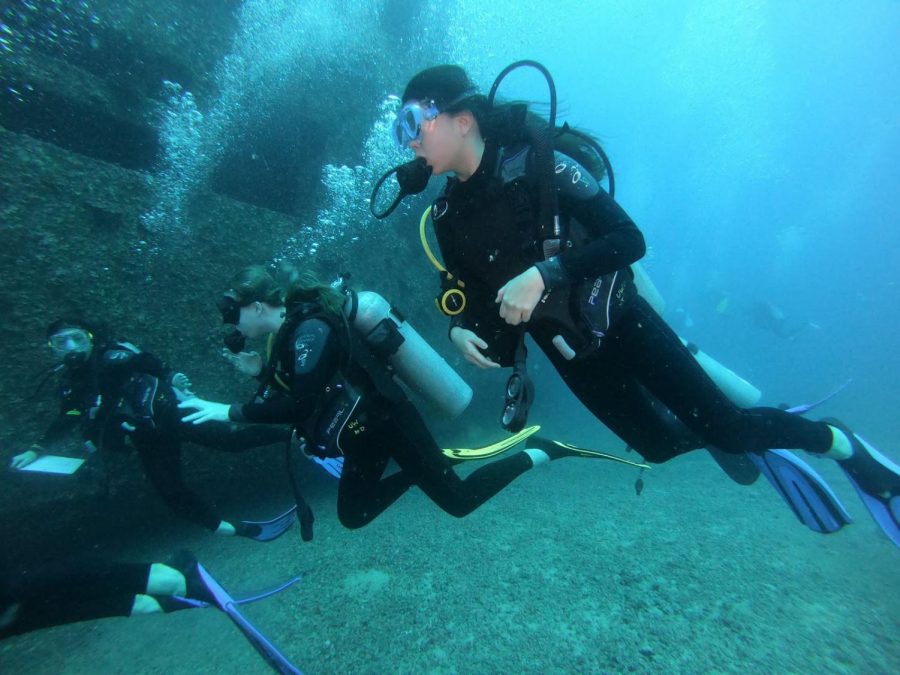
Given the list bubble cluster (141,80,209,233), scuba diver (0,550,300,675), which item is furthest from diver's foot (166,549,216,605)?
bubble cluster (141,80,209,233)

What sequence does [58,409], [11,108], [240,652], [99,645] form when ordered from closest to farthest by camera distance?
[240,652]
[99,645]
[58,409]
[11,108]

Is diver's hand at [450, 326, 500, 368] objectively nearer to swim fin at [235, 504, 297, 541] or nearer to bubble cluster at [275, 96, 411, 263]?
swim fin at [235, 504, 297, 541]

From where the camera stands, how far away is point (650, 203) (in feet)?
311

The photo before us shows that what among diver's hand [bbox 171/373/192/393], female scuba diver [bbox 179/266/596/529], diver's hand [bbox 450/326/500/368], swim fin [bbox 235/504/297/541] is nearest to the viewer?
diver's hand [bbox 450/326/500/368]

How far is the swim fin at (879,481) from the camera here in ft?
8.89

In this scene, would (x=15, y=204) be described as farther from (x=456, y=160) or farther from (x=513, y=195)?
(x=513, y=195)

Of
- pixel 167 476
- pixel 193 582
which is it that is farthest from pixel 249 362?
pixel 167 476

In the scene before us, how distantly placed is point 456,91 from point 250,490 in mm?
5382

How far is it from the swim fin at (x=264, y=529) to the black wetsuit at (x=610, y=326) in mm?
3409

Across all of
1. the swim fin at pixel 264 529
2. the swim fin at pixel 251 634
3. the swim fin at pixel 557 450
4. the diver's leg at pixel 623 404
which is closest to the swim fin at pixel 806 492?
the diver's leg at pixel 623 404

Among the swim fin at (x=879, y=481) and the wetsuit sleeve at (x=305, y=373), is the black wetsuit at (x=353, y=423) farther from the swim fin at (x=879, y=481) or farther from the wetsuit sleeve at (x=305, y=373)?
the swim fin at (x=879, y=481)

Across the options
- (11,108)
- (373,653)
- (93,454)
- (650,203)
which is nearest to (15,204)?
(11,108)

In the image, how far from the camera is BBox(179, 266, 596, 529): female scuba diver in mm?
2656

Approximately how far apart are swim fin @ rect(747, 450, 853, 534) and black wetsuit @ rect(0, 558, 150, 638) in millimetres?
4812
